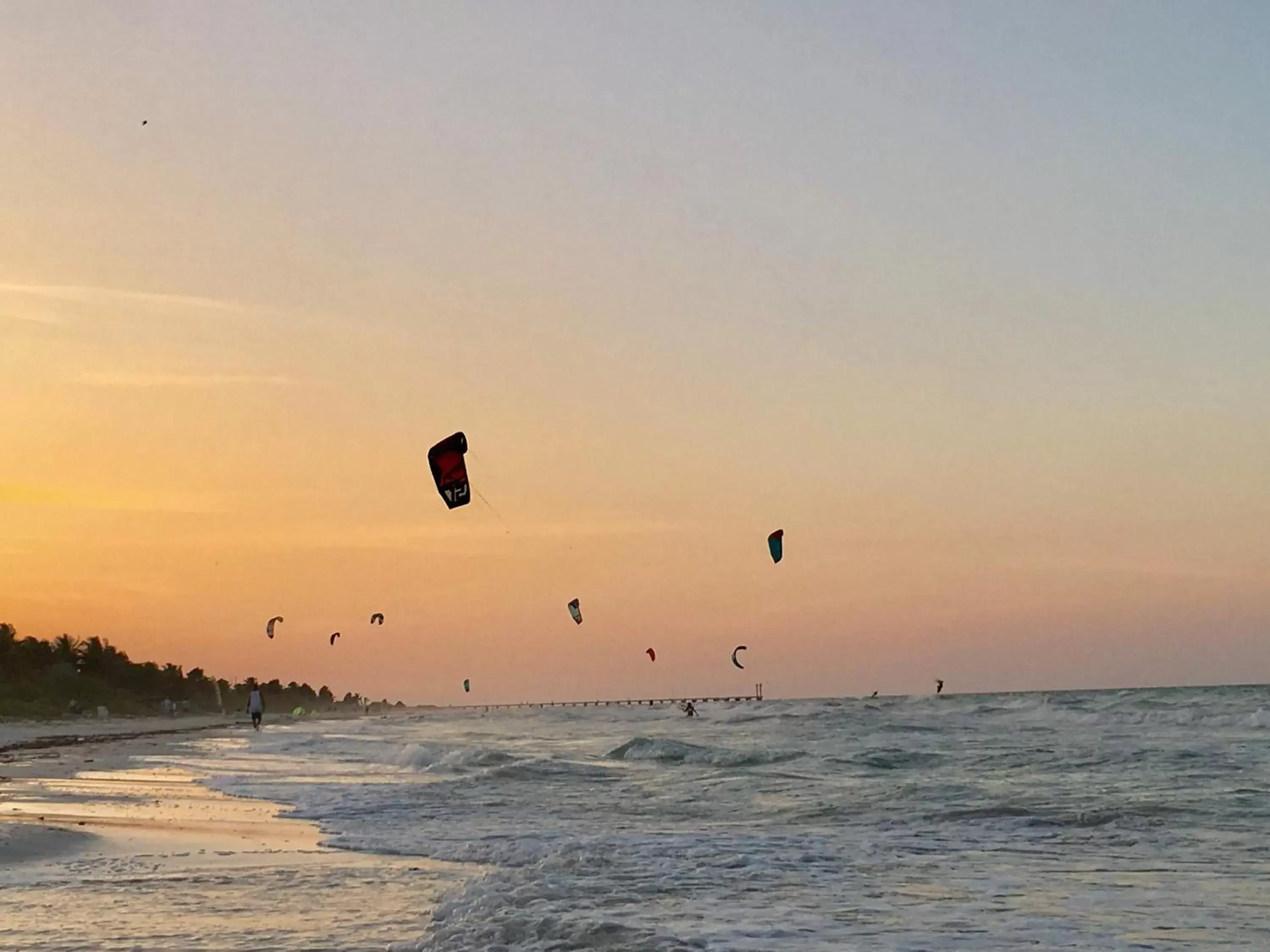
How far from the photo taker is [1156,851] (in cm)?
1052

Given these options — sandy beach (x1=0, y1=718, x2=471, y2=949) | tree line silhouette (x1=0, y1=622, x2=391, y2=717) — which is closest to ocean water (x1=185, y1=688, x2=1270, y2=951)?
sandy beach (x1=0, y1=718, x2=471, y2=949)

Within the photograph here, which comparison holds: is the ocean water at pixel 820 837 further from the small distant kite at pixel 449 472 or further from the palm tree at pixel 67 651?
the palm tree at pixel 67 651

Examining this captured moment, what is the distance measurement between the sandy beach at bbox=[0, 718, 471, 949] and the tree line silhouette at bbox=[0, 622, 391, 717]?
33.7 meters

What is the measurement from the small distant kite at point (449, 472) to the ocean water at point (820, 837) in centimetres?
408

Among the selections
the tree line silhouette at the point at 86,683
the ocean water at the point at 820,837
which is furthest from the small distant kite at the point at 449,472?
the tree line silhouette at the point at 86,683

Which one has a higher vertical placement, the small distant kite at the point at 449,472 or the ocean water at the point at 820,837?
the small distant kite at the point at 449,472

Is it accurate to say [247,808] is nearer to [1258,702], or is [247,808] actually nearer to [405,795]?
[405,795]

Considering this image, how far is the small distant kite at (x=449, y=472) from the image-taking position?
17.6m

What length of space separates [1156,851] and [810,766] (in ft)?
35.1

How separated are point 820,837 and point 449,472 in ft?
27.1


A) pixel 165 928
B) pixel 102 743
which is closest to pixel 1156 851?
pixel 165 928

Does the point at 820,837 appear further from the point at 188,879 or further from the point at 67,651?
the point at 67,651

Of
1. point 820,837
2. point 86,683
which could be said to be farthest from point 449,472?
point 86,683

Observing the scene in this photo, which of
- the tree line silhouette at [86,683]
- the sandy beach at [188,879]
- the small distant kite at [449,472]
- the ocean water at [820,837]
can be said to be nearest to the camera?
the sandy beach at [188,879]
